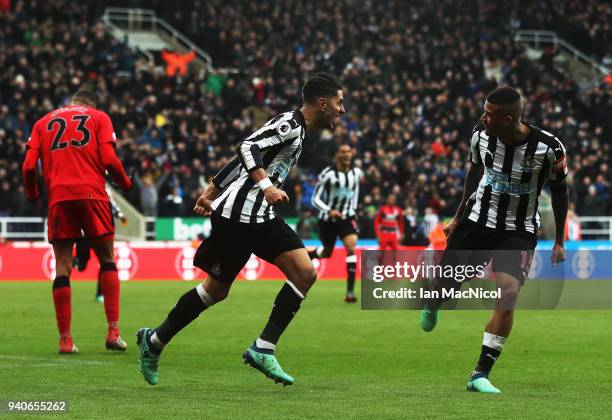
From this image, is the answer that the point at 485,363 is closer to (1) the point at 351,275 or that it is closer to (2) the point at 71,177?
(2) the point at 71,177

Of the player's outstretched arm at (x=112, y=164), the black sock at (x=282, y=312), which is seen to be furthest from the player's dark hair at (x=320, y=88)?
the player's outstretched arm at (x=112, y=164)

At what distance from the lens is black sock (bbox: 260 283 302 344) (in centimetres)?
798

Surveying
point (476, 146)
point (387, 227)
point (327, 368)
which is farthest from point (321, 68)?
point (476, 146)

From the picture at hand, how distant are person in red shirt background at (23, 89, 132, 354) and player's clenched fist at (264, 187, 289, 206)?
9.16 feet

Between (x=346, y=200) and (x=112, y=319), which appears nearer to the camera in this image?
(x=112, y=319)

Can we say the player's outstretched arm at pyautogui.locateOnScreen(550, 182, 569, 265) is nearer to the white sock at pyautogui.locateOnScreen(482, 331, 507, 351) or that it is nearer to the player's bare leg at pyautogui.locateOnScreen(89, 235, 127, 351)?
the white sock at pyautogui.locateOnScreen(482, 331, 507, 351)

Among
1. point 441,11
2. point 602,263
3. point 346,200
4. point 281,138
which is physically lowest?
point 602,263

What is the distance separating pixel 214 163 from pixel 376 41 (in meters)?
11.3

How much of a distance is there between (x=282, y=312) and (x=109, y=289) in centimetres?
285

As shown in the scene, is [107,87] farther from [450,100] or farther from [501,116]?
[501,116]

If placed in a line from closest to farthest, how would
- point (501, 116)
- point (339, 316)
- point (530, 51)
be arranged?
point (501, 116)
point (339, 316)
point (530, 51)

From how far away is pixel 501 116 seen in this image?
25.8 feet

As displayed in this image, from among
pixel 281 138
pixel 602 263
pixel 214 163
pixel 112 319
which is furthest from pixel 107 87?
pixel 281 138

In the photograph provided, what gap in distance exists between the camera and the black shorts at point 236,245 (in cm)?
798
